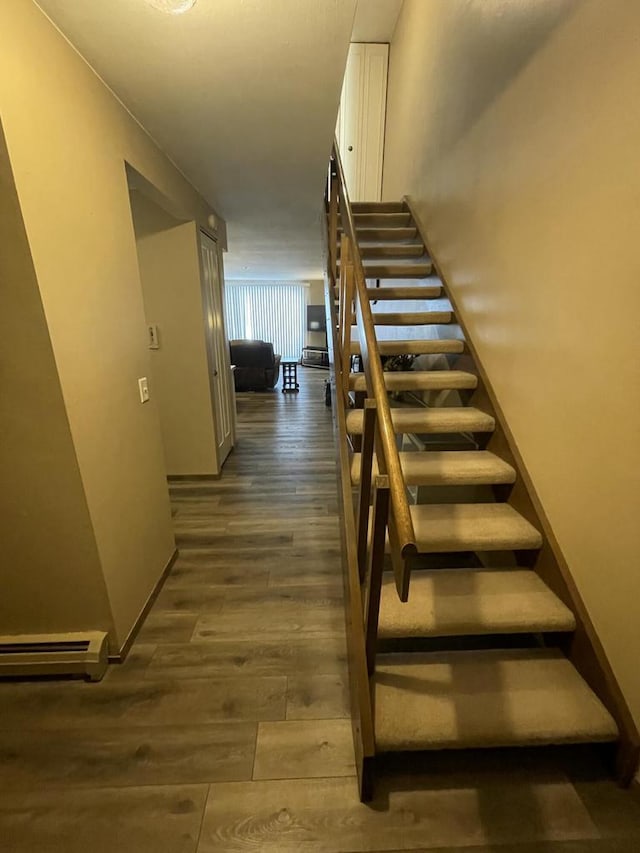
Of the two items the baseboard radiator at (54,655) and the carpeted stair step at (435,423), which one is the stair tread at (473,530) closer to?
the carpeted stair step at (435,423)

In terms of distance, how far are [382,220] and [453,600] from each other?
3.28m

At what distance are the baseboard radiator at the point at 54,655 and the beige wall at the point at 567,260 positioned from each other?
74.4 inches

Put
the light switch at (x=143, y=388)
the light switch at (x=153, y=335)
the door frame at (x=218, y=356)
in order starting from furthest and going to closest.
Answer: the door frame at (x=218, y=356) < the light switch at (x=153, y=335) < the light switch at (x=143, y=388)

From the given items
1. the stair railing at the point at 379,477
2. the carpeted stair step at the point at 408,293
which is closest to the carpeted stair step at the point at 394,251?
the carpeted stair step at the point at 408,293

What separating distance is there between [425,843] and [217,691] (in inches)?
32.4

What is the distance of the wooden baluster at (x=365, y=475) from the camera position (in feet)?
3.30

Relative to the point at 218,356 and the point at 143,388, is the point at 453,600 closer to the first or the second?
the point at 143,388

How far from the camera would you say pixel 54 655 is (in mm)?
1493

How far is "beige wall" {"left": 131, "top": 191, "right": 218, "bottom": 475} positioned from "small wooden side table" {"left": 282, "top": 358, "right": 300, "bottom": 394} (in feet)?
11.6

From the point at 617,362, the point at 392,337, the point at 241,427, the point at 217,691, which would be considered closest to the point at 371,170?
the point at 392,337

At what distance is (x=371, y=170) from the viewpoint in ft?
15.0

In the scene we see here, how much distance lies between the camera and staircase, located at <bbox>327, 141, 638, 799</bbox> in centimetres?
110

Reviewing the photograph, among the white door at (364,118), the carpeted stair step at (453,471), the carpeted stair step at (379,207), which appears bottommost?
the carpeted stair step at (453,471)

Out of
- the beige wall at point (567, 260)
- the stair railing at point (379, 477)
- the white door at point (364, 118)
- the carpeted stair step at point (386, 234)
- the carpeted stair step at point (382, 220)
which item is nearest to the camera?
the stair railing at point (379, 477)
